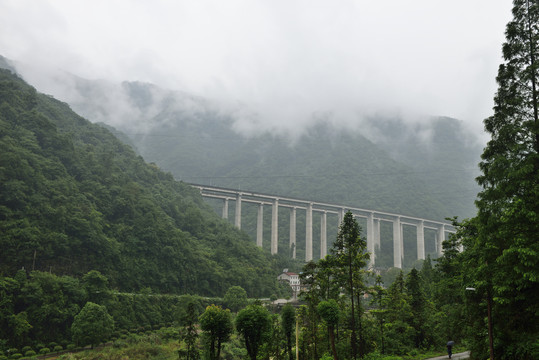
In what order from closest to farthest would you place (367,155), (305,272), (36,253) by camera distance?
A: (305,272) → (36,253) → (367,155)

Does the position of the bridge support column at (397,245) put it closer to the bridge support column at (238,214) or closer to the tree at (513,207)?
the bridge support column at (238,214)

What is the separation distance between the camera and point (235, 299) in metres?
57.2

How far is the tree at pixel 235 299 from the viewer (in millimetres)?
57094

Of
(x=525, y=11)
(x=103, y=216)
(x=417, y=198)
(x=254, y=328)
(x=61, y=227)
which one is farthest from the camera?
(x=417, y=198)

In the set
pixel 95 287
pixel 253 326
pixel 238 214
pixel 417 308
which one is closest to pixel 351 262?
pixel 253 326

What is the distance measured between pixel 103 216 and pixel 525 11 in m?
56.2

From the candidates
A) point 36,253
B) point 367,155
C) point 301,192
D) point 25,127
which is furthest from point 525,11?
point 367,155

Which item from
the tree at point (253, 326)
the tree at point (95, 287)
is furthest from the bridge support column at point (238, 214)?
the tree at point (253, 326)

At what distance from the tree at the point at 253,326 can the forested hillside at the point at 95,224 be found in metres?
30.7

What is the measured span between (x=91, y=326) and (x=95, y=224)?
58.4ft

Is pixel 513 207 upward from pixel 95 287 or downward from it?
upward

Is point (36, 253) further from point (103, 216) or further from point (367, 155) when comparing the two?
point (367, 155)

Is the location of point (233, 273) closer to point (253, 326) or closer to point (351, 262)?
point (351, 262)

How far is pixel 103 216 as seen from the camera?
59.2 meters
